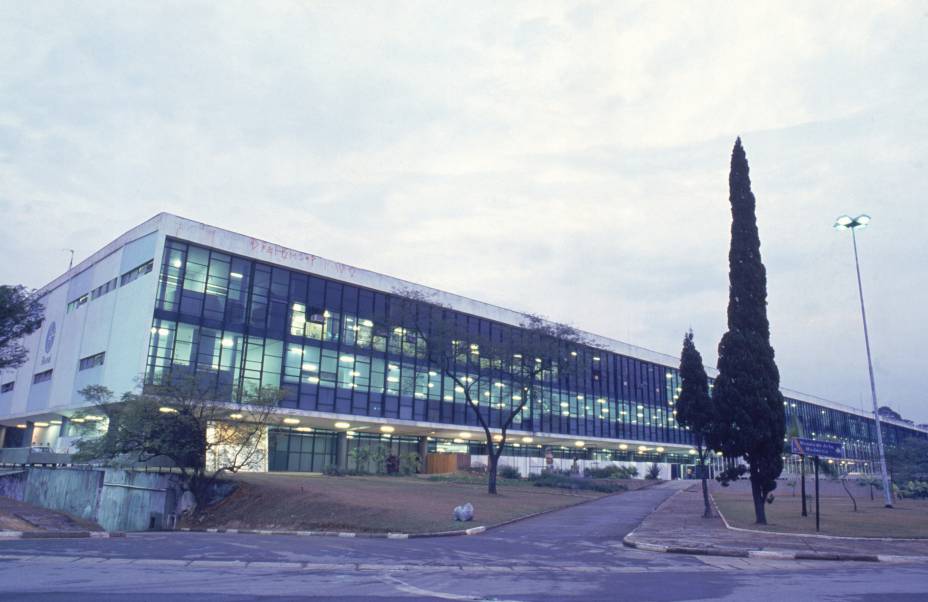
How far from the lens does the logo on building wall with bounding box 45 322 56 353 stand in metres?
60.8

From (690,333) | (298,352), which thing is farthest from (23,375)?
(690,333)

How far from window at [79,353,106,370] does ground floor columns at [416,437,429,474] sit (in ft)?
96.3

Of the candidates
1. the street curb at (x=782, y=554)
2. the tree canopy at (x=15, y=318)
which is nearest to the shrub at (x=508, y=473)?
the street curb at (x=782, y=554)

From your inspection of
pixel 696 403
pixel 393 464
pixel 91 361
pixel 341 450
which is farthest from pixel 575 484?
pixel 91 361

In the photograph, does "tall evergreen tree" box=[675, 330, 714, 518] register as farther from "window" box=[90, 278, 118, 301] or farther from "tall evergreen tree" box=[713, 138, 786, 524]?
"window" box=[90, 278, 118, 301]

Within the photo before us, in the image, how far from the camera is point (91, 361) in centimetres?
5181

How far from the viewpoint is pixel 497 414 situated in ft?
232

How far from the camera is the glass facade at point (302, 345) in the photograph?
4747 centimetres

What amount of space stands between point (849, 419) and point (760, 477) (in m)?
144

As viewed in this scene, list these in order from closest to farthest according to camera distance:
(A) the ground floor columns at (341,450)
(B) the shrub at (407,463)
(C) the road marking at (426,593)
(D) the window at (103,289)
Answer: (C) the road marking at (426,593) → (D) the window at (103,289) → (B) the shrub at (407,463) → (A) the ground floor columns at (341,450)

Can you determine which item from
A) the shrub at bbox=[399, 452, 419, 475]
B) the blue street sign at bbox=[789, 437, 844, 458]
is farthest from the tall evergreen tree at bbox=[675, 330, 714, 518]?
the shrub at bbox=[399, 452, 419, 475]

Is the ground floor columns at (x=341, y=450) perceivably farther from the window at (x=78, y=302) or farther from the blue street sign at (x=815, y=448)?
the blue street sign at (x=815, y=448)

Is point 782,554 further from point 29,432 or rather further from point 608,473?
point 29,432

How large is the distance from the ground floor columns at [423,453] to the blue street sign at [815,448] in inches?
1699
